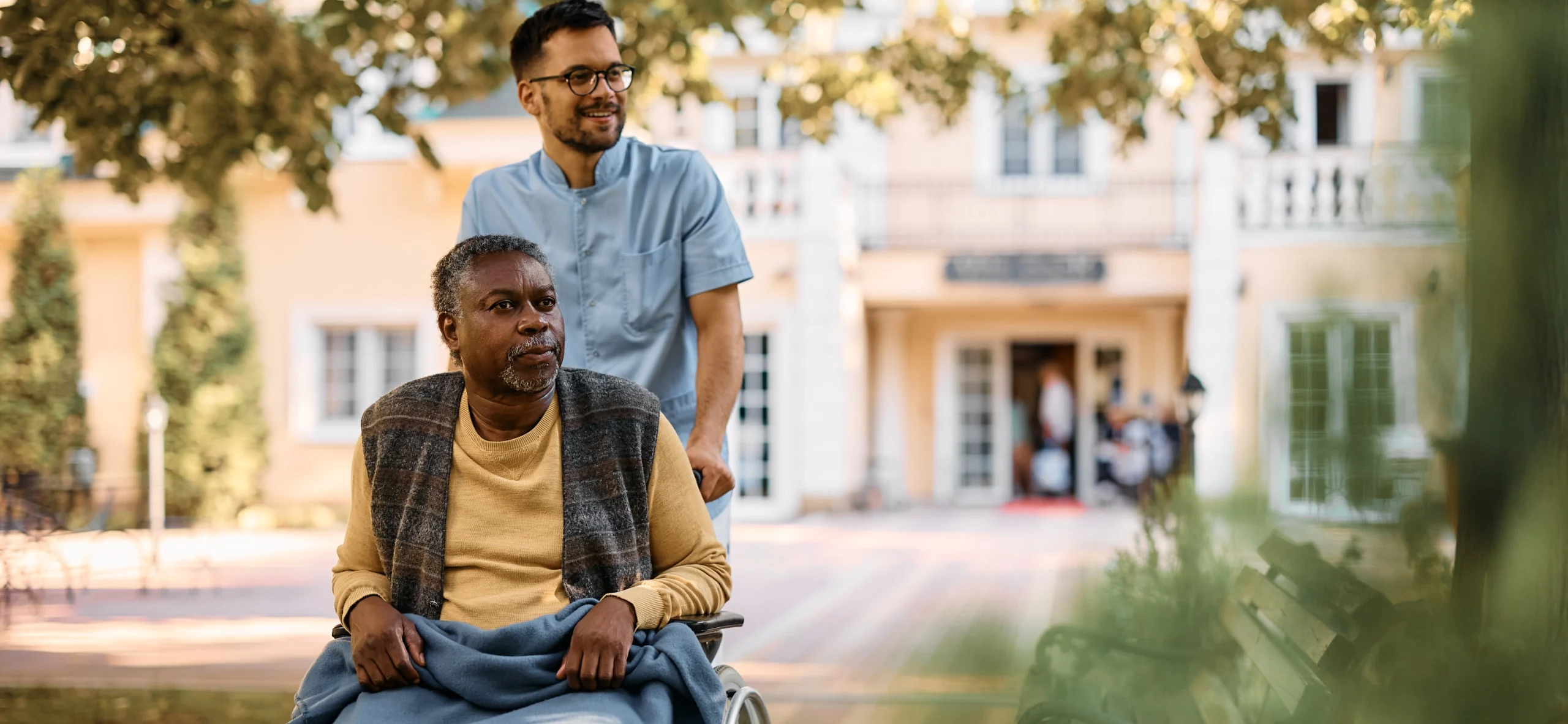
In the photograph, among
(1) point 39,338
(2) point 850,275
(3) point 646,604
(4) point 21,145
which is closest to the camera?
(3) point 646,604

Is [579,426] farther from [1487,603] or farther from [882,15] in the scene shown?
[882,15]

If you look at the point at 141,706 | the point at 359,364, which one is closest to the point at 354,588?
the point at 141,706

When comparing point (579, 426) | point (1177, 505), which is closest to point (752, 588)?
point (579, 426)

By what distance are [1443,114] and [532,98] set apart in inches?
87.6

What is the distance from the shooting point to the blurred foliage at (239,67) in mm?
5301

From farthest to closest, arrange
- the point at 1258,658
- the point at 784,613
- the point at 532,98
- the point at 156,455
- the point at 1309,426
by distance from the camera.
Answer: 1. the point at 156,455
2. the point at 784,613
3. the point at 532,98
4. the point at 1258,658
5. the point at 1309,426

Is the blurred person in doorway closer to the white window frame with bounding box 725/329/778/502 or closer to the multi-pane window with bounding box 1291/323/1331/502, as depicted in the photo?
the white window frame with bounding box 725/329/778/502

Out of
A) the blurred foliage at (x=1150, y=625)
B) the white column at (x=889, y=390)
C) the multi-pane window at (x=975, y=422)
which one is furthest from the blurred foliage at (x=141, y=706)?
the multi-pane window at (x=975, y=422)

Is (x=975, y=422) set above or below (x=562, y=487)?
below

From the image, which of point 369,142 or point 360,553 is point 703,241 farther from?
point 369,142

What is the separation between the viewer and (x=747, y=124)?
1884cm

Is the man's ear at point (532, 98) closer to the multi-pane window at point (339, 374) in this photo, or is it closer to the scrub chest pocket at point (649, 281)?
the scrub chest pocket at point (649, 281)

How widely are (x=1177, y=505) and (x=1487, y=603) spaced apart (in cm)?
47

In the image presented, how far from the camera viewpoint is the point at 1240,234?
1722 cm
